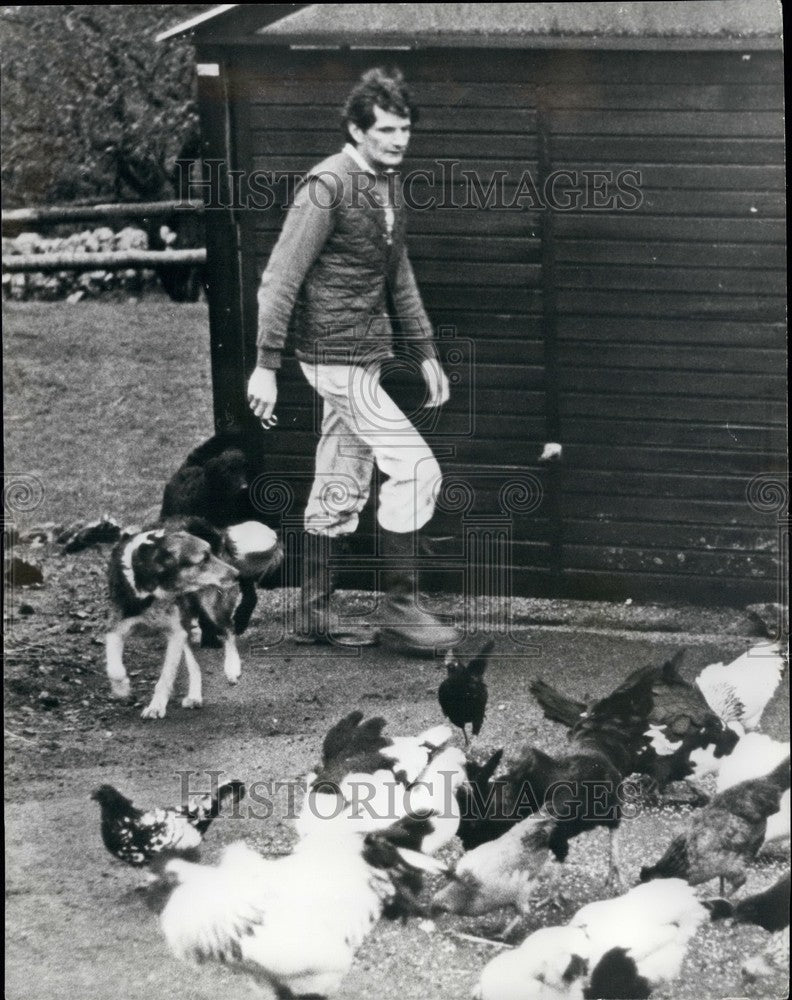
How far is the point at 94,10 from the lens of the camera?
4129 millimetres

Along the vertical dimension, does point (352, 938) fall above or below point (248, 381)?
below

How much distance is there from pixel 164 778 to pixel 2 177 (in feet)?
5.75

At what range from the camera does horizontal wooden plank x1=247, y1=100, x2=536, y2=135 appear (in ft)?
13.4

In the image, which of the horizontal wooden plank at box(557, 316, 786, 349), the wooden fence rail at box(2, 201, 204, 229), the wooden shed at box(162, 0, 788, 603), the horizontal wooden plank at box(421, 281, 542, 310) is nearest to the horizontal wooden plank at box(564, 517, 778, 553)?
the wooden shed at box(162, 0, 788, 603)

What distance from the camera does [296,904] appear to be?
4.12m

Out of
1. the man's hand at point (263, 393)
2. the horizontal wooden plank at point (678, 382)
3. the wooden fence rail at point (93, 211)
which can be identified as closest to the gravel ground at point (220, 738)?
the man's hand at point (263, 393)

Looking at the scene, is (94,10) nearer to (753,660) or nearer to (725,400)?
(725,400)

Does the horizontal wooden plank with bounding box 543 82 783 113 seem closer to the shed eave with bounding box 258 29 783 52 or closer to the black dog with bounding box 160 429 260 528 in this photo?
the shed eave with bounding box 258 29 783 52

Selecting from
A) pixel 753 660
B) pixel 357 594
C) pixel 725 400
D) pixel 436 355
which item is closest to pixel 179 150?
pixel 436 355

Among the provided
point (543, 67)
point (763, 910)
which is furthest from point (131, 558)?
point (763, 910)

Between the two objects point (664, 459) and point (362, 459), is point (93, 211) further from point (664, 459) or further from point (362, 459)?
point (664, 459)

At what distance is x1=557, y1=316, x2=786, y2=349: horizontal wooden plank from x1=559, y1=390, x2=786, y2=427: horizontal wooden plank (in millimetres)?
135

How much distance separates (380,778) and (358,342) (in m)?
1.24

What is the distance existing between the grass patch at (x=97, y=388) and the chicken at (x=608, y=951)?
5.67 ft
